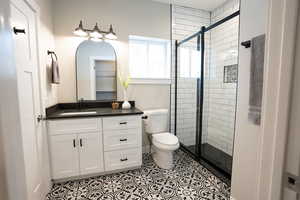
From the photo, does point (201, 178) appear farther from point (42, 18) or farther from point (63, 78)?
point (42, 18)

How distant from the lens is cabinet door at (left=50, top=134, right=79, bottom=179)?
1.90 m

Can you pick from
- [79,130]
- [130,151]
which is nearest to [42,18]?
[79,130]

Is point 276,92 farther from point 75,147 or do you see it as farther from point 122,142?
point 75,147

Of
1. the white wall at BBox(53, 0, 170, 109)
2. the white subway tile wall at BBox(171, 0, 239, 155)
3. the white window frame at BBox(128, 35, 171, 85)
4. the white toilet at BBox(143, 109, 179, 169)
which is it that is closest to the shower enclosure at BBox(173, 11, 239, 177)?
the white subway tile wall at BBox(171, 0, 239, 155)

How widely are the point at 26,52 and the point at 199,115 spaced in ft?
8.10

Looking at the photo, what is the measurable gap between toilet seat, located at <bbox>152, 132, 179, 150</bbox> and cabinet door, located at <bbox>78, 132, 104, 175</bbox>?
0.80m

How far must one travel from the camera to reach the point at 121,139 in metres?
2.15

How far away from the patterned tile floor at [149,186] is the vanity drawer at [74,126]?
0.68 meters

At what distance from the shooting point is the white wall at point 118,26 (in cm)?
229

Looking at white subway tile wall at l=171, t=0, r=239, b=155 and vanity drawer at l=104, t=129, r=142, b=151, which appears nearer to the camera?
vanity drawer at l=104, t=129, r=142, b=151

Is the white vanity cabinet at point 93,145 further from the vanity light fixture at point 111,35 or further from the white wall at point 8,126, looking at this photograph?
the white wall at point 8,126

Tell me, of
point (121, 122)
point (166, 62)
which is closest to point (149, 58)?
point (166, 62)

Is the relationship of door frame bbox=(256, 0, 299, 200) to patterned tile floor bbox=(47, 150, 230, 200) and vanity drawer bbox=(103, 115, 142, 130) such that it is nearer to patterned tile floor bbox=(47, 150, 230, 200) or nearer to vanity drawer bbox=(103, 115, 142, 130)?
patterned tile floor bbox=(47, 150, 230, 200)

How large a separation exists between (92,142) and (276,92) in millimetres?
2037
